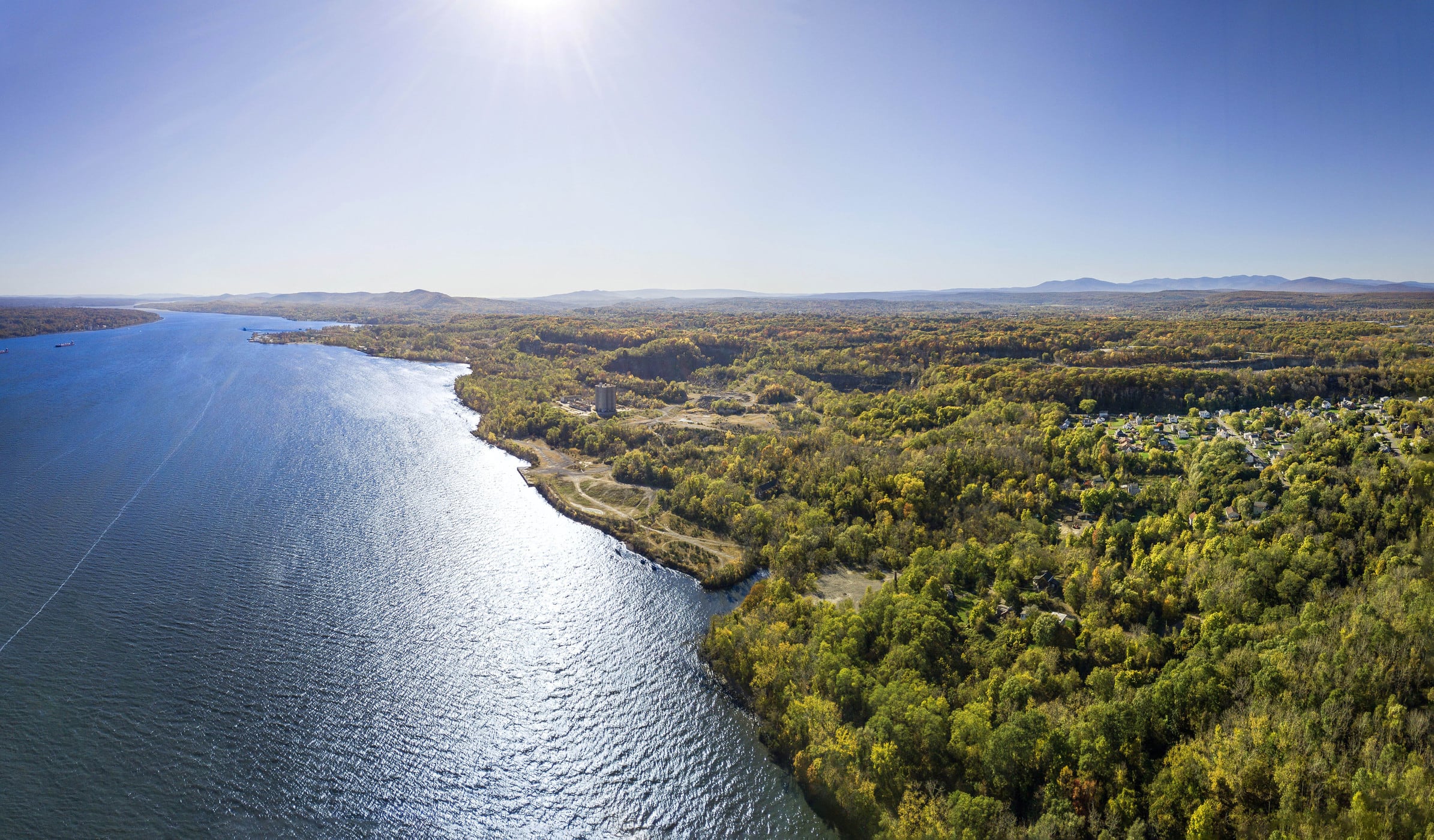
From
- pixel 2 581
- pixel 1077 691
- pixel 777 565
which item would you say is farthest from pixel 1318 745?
pixel 2 581

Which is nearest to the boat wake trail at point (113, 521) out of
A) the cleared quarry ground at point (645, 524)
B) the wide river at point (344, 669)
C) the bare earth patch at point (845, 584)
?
the wide river at point (344, 669)

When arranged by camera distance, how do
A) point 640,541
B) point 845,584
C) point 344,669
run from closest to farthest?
point 344,669
point 845,584
point 640,541

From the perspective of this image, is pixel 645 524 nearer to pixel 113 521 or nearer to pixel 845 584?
pixel 845 584

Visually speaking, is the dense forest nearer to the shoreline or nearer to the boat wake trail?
the shoreline

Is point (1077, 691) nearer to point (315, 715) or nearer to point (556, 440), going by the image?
point (315, 715)

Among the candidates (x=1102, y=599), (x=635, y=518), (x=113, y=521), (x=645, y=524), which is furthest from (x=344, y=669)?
(x=1102, y=599)

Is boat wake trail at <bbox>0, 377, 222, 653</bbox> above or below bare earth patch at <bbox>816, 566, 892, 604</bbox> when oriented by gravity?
above

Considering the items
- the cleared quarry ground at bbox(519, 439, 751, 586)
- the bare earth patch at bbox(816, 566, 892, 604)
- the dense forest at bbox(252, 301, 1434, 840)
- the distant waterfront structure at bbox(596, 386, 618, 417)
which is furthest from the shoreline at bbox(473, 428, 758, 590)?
the distant waterfront structure at bbox(596, 386, 618, 417)
